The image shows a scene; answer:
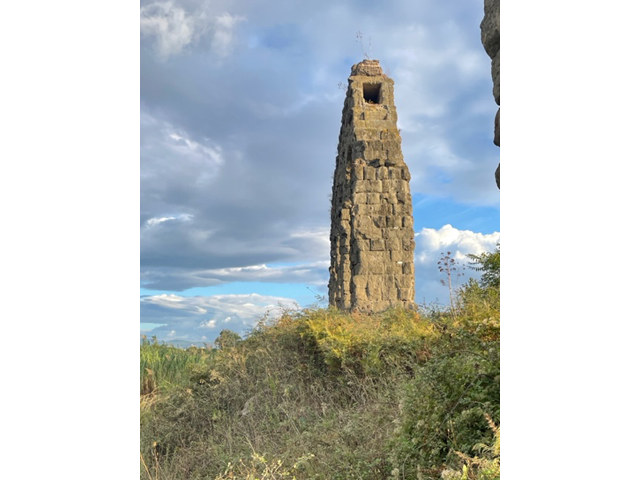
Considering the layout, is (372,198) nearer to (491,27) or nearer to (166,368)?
(166,368)

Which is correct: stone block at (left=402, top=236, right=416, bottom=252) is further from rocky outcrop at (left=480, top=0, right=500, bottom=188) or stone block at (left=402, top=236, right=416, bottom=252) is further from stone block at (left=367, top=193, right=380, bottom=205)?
rocky outcrop at (left=480, top=0, right=500, bottom=188)

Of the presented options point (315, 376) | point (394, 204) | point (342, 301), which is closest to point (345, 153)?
point (394, 204)

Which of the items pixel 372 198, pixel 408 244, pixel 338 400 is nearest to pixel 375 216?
pixel 372 198

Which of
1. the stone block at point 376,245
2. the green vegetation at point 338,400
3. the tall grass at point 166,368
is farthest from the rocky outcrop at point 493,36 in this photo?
the stone block at point 376,245

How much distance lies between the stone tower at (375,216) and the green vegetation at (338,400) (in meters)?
2.80

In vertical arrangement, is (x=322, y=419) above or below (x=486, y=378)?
below

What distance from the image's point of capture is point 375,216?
1202 centimetres

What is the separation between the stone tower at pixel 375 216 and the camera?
38.5 ft

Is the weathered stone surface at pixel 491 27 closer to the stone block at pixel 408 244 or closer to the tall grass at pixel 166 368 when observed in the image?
the tall grass at pixel 166 368

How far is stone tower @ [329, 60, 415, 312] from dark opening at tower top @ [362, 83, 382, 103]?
145 mm
